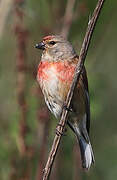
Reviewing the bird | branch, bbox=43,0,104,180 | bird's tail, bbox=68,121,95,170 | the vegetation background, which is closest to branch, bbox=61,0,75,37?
the vegetation background

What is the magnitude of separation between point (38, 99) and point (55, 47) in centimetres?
71

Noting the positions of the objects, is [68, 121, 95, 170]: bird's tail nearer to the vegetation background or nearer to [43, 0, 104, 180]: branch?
the vegetation background

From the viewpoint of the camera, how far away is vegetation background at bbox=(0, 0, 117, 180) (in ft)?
20.8

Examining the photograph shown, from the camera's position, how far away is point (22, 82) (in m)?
6.38

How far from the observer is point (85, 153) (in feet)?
21.3

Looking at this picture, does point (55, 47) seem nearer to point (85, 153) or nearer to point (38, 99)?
point (38, 99)

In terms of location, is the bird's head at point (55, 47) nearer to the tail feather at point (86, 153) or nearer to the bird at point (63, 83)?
the bird at point (63, 83)

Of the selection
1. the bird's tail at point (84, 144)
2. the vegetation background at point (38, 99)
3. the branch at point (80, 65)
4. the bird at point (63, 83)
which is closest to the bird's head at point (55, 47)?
the bird at point (63, 83)

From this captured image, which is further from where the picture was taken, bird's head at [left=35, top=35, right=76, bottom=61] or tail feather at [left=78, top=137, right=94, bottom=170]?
tail feather at [left=78, top=137, right=94, bottom=170]

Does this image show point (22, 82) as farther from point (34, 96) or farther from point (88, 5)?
point (88, 5)

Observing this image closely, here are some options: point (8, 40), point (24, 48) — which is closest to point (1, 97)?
point (8, 40)

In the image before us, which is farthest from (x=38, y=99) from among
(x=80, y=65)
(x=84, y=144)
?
(x=80, y=65)

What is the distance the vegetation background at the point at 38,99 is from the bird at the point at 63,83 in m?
0.24

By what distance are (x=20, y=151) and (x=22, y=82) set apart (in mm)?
739
